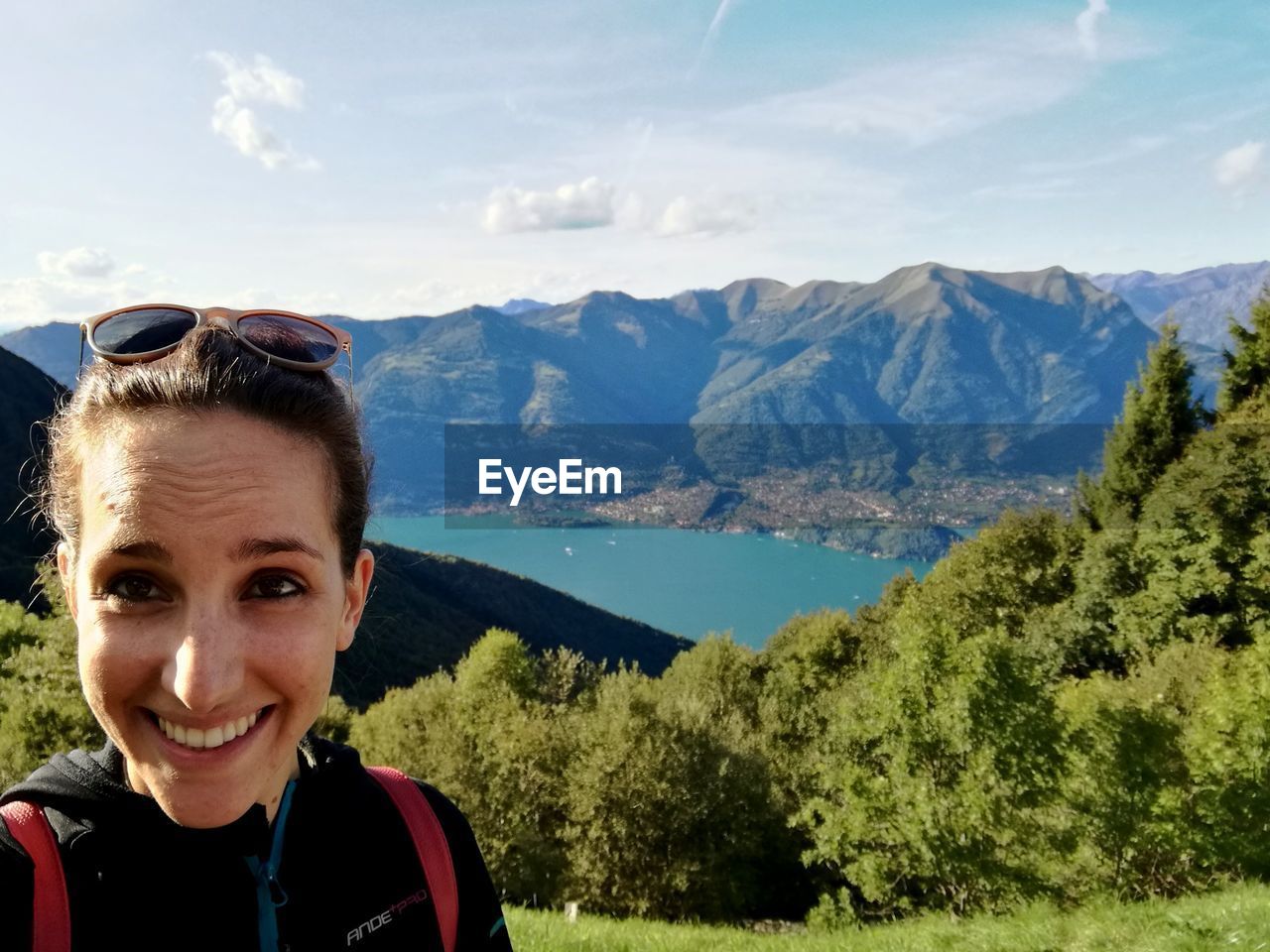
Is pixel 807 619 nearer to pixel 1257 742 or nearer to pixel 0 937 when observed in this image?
pixel 1257 742

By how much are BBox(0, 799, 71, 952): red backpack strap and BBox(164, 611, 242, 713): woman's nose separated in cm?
34

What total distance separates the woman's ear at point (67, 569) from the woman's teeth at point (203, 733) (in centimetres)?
31

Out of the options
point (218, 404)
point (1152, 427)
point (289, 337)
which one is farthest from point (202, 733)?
point (1152, 427)

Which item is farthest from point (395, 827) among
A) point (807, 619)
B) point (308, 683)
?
point (807, 619)

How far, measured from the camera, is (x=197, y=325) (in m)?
1.72

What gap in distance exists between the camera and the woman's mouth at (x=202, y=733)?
1.34 metres

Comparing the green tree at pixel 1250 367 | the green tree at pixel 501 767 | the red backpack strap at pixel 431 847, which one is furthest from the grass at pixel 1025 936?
the green tree at pixel 1250 367

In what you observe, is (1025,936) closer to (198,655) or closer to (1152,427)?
(198,655)

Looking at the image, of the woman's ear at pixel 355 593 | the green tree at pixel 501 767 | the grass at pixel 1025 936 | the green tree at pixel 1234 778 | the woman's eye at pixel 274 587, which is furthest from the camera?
the green tree at pixel 501 767

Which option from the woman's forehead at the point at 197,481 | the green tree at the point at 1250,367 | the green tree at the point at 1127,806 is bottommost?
the green tree at the point at 1127,806

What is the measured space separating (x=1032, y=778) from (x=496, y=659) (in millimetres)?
23953

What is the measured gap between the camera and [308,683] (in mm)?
1460

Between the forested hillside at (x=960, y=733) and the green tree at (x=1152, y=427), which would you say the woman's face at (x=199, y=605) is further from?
the green tree at (x=1152, y=427)

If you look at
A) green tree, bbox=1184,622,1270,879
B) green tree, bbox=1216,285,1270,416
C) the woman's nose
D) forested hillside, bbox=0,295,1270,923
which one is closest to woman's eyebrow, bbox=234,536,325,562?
the woman's nose
